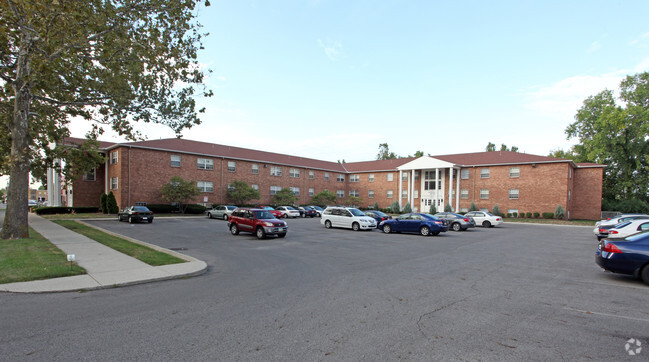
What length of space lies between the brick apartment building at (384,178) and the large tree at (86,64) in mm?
18570

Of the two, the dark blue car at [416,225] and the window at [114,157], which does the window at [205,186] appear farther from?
the dark blue car at [416,225]

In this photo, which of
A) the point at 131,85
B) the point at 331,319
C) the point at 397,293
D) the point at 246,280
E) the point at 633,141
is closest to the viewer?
the point at 331,319

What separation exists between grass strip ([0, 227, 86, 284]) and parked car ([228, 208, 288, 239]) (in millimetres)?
7888

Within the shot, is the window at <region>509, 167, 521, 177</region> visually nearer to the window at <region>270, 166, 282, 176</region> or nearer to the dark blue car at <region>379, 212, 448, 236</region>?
the dark blue car at <region>379, 212, 448, 236</region>

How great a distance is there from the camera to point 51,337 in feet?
13.9

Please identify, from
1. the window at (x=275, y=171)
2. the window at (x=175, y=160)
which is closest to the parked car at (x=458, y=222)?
the window at (x=275, y=171)

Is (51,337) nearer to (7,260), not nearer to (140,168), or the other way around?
(7,260)

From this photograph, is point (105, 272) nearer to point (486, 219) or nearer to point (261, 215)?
point (261, 215)

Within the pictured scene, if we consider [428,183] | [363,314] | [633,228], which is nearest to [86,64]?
[363,314]

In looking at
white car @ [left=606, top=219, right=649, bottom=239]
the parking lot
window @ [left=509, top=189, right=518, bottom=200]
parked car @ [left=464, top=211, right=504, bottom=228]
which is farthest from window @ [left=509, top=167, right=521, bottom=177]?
the parking lot

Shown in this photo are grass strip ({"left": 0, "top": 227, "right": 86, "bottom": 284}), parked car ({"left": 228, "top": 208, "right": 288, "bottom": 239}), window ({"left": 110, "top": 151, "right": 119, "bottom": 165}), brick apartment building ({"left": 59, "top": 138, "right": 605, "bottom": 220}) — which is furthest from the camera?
brick apartment building ({"left": 59, "top": 138, "right": 605, "bottom": 220})

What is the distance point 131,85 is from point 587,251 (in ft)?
71.9

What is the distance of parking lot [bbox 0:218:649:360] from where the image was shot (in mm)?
3984

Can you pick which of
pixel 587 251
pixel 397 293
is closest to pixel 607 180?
pixel 587 251
